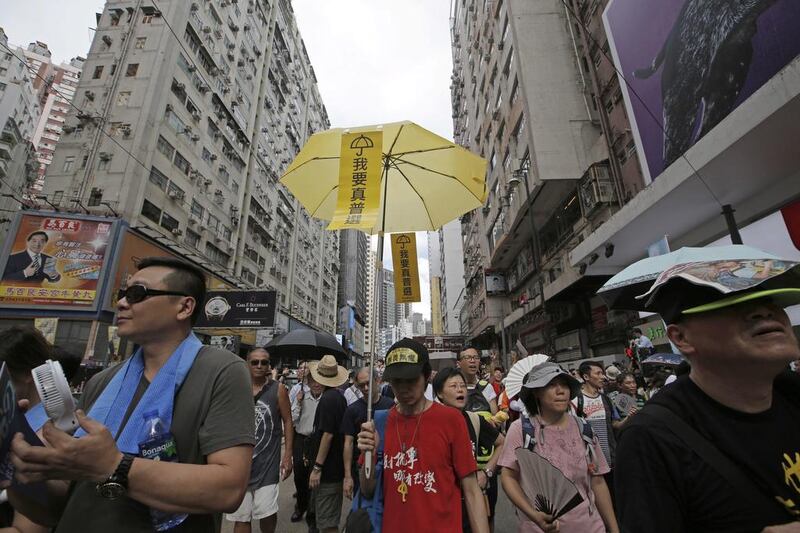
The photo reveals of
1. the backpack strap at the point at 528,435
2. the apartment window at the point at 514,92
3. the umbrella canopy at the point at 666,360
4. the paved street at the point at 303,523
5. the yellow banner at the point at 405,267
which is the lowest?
the paved street at the point at 303,523

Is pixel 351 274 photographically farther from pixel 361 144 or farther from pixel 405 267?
pixel 361 144

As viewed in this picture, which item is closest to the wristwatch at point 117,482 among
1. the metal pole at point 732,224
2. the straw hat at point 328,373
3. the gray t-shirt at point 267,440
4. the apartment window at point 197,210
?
the gray t-shirt at point 267,440

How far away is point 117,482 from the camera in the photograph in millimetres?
1114

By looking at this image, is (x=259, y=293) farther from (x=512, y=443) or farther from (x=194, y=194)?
(x=512, y=443)

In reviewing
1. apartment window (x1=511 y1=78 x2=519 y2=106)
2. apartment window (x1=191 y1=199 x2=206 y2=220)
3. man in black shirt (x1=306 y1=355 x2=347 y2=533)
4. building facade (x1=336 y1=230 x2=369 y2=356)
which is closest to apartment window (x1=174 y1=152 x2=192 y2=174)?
apartment window (x1=191 y1=199 x2=206 y2=220)

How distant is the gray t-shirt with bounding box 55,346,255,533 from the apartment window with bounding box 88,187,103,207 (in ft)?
83.3

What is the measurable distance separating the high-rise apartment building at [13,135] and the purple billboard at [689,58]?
46133mm

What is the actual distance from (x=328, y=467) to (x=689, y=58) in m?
12.9

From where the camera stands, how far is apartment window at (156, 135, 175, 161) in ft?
75.7

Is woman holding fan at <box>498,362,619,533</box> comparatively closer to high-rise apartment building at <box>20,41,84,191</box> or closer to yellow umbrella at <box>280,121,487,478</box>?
yellow umbrella at <box>280,121,487,478</box>

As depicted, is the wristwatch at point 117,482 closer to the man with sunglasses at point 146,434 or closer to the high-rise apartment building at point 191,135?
the man with sunglasses at point 146,434

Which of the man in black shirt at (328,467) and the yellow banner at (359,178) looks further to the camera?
the man in black shirt at (328,467)

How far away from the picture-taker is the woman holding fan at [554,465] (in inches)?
95.2

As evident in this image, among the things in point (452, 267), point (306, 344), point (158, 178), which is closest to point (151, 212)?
point (158, 178)
